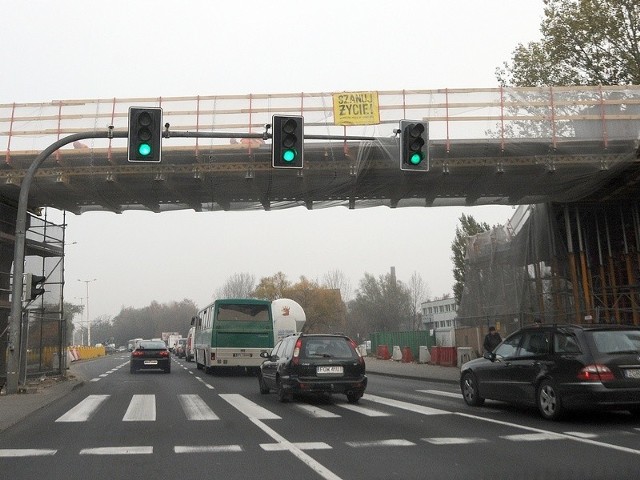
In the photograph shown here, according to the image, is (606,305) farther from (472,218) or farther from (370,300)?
(370,300)

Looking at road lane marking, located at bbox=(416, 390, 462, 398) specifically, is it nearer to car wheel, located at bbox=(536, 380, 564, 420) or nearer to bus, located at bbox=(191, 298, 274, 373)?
car wheel, located at bbox=(536, 380, 564, 420)

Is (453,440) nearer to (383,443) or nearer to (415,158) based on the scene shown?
(383,443)

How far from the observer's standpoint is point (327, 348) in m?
14.1

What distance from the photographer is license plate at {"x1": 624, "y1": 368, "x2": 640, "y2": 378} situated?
9766mm

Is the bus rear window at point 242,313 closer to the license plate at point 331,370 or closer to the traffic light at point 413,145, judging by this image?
the license plate at point 331,370

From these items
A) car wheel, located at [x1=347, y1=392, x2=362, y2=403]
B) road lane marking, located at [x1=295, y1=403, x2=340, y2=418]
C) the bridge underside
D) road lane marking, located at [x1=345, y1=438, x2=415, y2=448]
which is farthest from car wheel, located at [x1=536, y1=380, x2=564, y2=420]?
the bridge underside

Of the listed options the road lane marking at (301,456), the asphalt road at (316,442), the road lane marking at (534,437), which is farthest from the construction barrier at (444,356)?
the road lane marking at (534,437)

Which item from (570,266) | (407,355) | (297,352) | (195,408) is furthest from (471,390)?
(407,355)

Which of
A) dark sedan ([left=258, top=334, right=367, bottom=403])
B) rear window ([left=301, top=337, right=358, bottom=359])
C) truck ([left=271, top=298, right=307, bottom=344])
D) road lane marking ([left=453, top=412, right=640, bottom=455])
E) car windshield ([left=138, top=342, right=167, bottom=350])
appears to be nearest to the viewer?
road lane marking ([left=453, top=412, right=640, bottom=455])

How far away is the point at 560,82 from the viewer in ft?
96.9

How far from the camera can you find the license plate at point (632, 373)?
9766mm

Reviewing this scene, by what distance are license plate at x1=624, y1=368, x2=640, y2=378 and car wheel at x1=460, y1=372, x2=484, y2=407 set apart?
11.1 ft

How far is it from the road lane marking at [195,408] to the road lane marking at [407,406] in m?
3.62

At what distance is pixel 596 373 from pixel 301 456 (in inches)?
187
